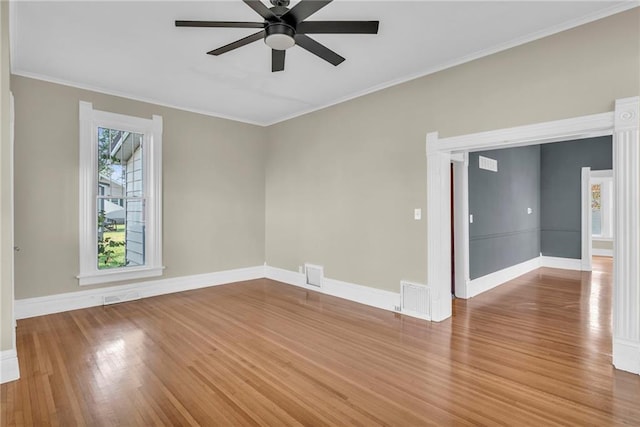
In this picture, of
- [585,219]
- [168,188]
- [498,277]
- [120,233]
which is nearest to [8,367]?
[120,233]

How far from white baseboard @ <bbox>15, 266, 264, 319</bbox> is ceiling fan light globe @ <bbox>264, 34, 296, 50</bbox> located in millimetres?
→ 4187

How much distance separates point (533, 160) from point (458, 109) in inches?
194

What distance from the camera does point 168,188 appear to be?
213 inches

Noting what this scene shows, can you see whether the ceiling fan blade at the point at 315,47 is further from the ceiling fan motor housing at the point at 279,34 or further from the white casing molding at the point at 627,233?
the white casing molding at the point at 627,233

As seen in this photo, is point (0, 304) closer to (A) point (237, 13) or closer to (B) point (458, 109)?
(A) point (237, 13)

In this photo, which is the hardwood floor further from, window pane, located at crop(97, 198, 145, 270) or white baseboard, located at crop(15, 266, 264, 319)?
window pane, located at crop(97, 198, 145, 270)

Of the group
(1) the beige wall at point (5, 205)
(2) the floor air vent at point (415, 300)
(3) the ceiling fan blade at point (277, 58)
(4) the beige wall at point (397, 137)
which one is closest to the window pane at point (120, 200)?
(1) the beige wall at point (5, 205)

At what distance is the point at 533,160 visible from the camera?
7.54 meters

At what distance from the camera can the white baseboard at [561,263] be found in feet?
23.6

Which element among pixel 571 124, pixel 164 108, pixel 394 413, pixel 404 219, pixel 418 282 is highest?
pixel 164 108

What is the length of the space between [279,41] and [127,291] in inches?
168

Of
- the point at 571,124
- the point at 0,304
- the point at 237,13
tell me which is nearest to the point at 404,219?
the point at 571,124

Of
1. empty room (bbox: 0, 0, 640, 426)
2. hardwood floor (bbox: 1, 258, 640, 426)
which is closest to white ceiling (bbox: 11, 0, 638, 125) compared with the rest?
empty room (bbox: 0, 0, 640, 426)

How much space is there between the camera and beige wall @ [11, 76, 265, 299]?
4176mm
